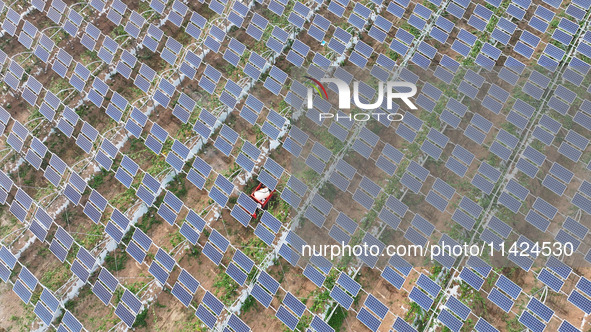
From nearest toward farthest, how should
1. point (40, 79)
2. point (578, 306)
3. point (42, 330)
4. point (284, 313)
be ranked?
point (578, 306), point (284, 313), point (42, 330), point (40, 79)

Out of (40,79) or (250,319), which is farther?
(40,79)

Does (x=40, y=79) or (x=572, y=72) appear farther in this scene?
(x=40, y=79)

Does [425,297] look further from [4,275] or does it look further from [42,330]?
[4,275]

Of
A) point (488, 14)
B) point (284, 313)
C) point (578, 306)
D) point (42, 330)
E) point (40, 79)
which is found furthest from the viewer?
point (40, 79)

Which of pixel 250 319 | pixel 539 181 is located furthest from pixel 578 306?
pixel 250 319

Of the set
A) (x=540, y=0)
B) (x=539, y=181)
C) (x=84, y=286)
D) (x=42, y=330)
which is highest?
(x=540, y=0)

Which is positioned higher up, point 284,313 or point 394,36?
point 394,36

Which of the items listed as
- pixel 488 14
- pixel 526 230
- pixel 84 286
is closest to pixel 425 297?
pixel 526 230

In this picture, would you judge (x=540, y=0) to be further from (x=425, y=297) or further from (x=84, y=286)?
(x=84, y=286)

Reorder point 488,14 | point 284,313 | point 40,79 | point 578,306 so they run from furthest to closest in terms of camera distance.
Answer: point 40,79, point 488,14, point 284,313, point 578,306
